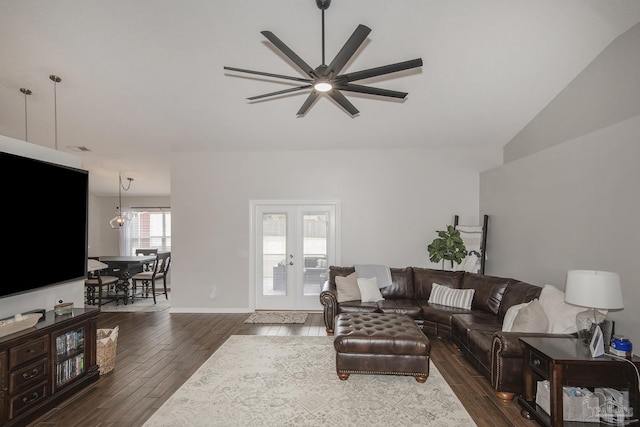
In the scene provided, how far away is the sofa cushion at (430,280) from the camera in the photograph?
534 centimetres

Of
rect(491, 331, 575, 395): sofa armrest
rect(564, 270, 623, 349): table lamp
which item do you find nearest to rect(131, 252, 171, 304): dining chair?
rect(491, 331, 575, 395): sofa armrest

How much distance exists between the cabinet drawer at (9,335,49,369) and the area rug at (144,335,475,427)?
3.78 ft

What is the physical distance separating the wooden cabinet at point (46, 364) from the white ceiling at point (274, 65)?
2908 millimetres

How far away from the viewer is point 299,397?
314cm

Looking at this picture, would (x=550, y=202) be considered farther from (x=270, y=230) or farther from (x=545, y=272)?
(x=270, y=230)

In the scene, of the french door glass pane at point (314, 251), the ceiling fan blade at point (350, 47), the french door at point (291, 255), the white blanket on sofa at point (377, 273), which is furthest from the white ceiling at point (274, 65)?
the white blanket on sofa at point (377, 273)

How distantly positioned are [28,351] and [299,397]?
2384 mm

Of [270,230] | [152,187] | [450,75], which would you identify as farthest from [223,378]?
[152,187]

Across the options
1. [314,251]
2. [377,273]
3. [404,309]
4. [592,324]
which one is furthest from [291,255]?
[592,324]

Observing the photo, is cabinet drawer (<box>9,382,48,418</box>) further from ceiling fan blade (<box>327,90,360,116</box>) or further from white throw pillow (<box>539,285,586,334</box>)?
white throw pillow (<box>539,285,586,334</box>)

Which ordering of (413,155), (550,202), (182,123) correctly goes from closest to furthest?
(550,202), (182,123), (413,155)

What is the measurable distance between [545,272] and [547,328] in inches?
48.0

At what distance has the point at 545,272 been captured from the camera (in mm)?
4309

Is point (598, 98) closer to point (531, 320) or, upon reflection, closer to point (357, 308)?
point (531, 320)
